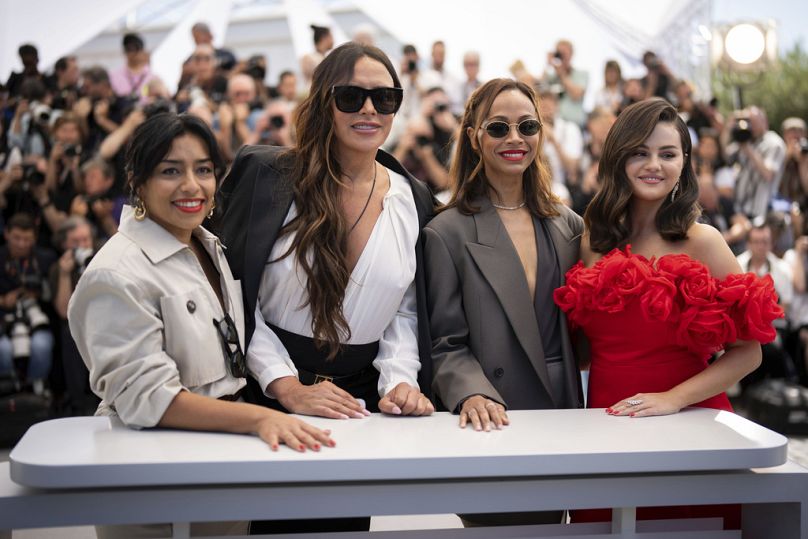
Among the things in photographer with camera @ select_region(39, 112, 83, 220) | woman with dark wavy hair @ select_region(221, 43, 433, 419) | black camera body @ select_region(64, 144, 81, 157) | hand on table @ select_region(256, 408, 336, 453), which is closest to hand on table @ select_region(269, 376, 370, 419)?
woman with dark wavy hair @ select_region(221, 43, 433, 419)

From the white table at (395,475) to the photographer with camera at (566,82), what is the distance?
21.1ft

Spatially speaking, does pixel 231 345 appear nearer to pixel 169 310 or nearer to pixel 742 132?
pixel 169 310

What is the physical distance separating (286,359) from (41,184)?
4859 mm

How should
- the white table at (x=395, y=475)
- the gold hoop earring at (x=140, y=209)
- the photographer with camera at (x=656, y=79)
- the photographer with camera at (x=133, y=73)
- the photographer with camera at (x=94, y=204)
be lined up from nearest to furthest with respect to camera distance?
the white table at (x=395, y=475) → the gold hoop earring at (x=140, y=209) → the photographer with camera at (x=94, y=204) → the photographer with camera at (x=133, y=73) → the photographer with camera at (x=656, y=79)

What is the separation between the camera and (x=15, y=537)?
356cm

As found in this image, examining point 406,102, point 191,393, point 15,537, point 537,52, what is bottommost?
point 15,537

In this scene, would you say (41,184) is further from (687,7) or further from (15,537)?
(687,7)

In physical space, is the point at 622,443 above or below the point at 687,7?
below

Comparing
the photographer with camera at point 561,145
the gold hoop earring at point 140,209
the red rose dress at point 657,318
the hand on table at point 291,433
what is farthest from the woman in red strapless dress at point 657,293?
the photographer with camera at point 561,145

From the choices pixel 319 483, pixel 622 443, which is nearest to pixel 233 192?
pixel 319 483

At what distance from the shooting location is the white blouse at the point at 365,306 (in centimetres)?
265

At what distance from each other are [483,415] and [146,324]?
93cm

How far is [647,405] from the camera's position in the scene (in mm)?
2455

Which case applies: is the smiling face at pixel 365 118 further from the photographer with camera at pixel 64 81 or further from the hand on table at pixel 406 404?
the photographer with camera at pixel 64 81
